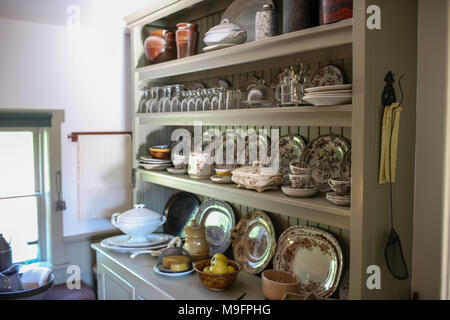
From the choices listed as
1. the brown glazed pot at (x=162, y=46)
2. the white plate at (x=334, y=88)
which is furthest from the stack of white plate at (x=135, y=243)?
the white plate at (x=334, y=88)

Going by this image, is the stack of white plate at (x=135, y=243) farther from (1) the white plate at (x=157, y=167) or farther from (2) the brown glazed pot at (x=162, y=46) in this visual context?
(2) the brown glazed pot at (x=162, y=46)

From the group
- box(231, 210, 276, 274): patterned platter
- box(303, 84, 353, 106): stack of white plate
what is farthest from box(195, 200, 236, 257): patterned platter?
box(303, 84, 353, 106): stack of white plate

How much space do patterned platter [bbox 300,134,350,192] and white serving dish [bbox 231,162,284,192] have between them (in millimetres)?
138

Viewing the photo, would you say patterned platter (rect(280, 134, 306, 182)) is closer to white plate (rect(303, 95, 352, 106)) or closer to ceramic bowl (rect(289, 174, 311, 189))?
ceramic bowl (rect(289, 174, 311, 189))

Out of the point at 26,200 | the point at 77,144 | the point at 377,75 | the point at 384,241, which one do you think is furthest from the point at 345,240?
the point at 26,200

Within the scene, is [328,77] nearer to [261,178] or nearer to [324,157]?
[324,157]

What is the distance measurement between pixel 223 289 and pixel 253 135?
822mm

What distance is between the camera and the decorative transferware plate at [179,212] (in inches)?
112

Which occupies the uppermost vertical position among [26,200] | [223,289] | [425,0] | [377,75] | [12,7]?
[12,7]

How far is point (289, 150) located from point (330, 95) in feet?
1.90

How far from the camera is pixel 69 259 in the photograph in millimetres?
3217

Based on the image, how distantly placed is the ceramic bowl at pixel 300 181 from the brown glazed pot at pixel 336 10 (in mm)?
627

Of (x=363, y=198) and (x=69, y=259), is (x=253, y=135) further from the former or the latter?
(x=69, y=259)

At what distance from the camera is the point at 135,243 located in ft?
8.78
